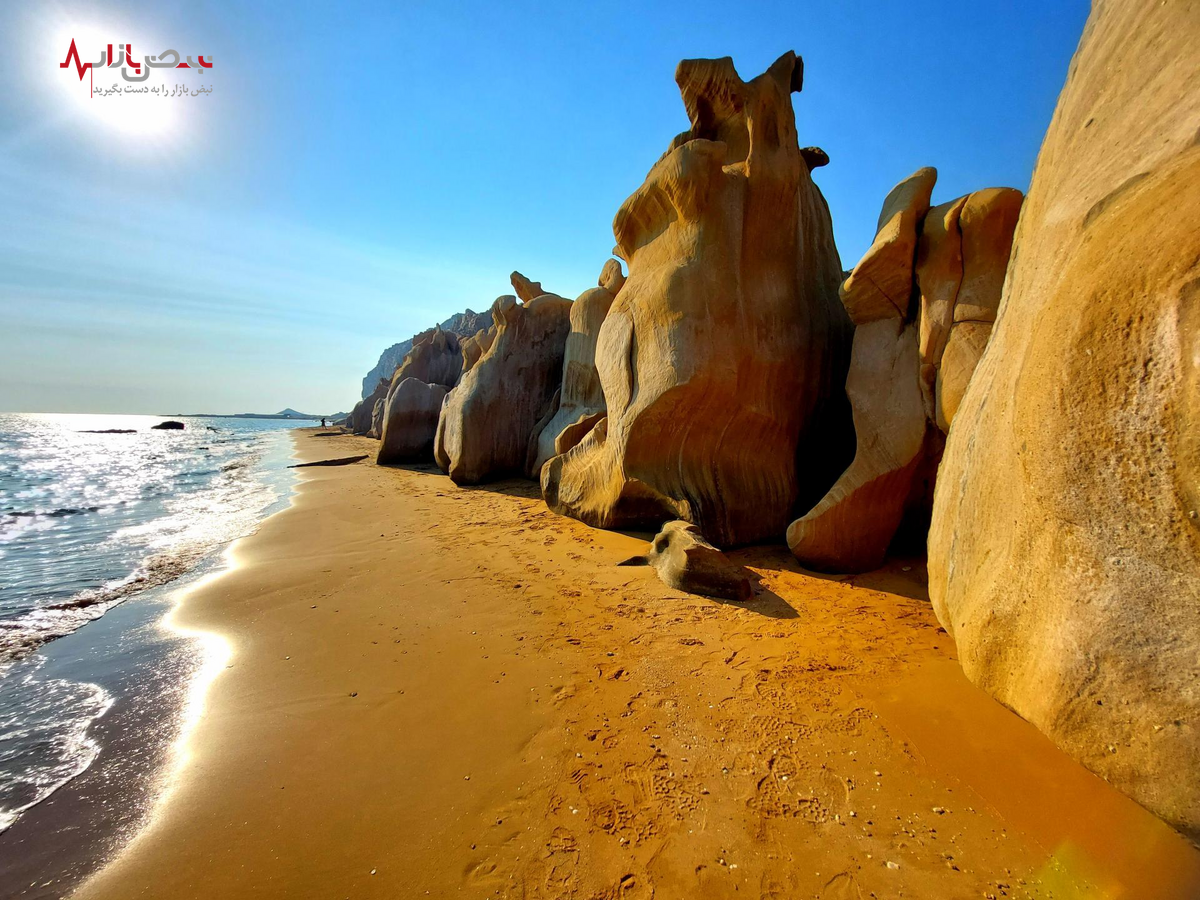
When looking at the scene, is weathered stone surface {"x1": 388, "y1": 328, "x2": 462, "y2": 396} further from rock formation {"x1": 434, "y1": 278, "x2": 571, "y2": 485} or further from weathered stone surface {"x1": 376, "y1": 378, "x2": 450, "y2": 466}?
rock formation {"x1": 434, "y1": 278, "x2": 571, "y2": 485}

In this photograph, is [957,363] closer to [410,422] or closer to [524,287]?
[524,287]

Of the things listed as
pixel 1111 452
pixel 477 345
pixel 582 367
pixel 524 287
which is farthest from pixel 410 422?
pixel 1111 452

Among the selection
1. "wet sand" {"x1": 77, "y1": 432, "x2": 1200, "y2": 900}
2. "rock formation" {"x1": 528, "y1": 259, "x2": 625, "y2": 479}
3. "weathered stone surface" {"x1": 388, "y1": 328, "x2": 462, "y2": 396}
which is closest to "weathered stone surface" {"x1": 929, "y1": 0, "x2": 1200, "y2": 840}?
"wet sand" {"x1": 77, "y1": 432, "x2": 1200, "y2": 900}

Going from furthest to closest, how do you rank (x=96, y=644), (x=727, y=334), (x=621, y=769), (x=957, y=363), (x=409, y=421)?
(x=409, y=421), (x=727, y=334), (x=957, y=363), (x=96, y=644), (x=621, y=769)

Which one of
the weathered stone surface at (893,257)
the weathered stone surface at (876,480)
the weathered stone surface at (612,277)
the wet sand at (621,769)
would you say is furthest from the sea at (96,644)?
the weathered stone surface at (612,277)

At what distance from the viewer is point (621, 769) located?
1.48 m

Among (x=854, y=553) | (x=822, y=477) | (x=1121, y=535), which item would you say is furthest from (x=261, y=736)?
(x=822, y=477)

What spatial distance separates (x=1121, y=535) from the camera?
3.91ft

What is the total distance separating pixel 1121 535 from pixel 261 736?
Answer: 8.32 feet

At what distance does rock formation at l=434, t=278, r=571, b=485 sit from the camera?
7.80 metres

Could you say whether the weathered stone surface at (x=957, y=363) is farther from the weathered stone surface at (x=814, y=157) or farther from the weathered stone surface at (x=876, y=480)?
the weathered stone surface at (x=814, y=157)

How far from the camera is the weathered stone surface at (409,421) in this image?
1077cm

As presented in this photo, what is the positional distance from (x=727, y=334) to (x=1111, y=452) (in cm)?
300

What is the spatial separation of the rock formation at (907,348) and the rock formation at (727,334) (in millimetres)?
743
